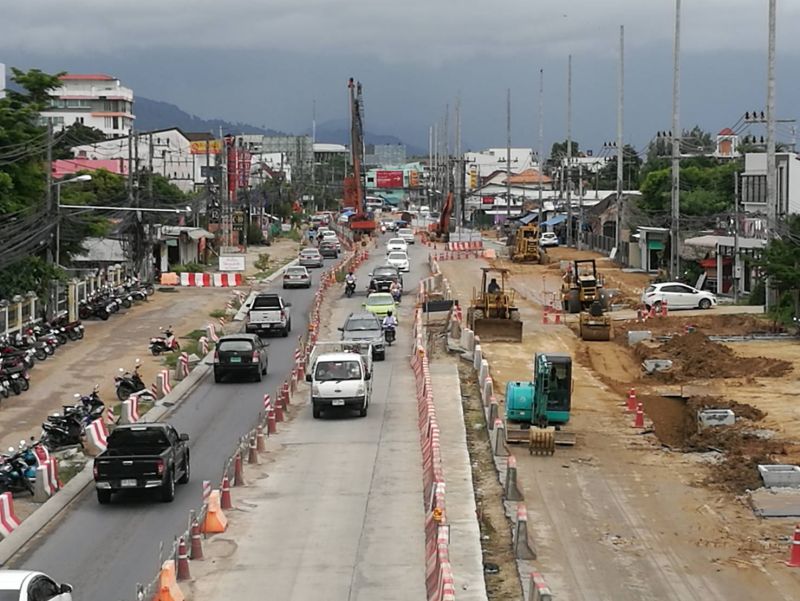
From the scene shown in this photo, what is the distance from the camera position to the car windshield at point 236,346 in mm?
41062

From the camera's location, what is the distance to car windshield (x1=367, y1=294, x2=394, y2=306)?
56.3m

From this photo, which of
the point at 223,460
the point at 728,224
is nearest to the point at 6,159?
the point at 223,460

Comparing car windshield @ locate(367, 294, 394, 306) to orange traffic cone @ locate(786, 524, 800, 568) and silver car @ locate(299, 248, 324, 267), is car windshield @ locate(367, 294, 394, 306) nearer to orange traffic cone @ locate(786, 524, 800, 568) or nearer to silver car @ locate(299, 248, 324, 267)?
silver car @ locate(299, 248, 324, 267)

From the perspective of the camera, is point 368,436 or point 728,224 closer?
point 368,436

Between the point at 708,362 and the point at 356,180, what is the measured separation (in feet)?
236

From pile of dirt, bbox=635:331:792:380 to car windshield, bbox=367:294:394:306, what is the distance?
11.7 meters

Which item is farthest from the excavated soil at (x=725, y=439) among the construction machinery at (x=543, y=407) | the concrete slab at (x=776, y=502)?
the construction machinery at (x=543, y=407)

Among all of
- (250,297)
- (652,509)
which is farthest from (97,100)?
(652,509)

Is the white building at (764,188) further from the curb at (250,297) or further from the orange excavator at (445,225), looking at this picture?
the orange excavator at (445,225)

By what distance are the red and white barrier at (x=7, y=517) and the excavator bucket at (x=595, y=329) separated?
3317 cm

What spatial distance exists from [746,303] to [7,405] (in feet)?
125

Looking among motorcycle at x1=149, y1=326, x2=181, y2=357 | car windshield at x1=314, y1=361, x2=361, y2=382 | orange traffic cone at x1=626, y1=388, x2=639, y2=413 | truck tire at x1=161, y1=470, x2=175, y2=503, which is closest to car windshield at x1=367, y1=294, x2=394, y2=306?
motorcycle at x1=149, y1=326, x2=181, y2=357

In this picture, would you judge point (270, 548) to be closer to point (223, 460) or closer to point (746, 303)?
point (223, 460)

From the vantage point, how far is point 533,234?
307ft
